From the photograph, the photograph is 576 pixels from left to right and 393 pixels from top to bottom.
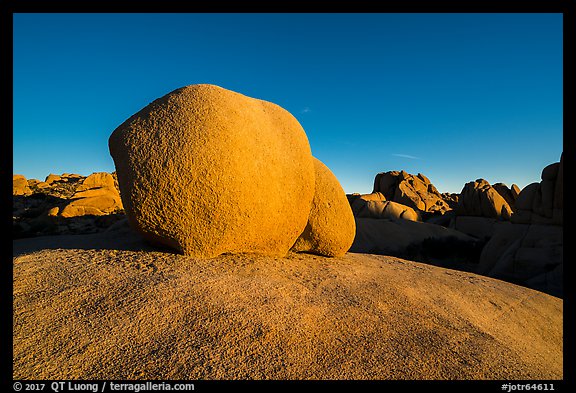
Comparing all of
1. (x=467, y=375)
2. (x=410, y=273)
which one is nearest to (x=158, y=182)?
(x=467, y=375)

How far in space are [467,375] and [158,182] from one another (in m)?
3.17

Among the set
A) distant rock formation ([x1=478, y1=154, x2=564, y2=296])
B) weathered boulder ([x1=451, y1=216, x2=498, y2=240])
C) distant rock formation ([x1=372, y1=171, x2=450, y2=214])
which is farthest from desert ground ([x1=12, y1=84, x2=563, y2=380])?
distant rock formation ([x1=372, y1=171, x2=450, y2=214])

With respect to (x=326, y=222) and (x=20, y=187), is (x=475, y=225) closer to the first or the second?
(x=326, y=222)

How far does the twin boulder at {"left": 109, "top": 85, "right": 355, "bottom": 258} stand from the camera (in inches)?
126

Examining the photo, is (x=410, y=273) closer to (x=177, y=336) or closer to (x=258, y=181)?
(x=258, y=181)

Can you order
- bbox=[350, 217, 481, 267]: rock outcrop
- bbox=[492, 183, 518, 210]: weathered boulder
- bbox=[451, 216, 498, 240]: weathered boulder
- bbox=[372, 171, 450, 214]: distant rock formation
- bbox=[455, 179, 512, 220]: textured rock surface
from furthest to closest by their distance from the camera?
bbox=[372, 171, 450, 214]: distant rock formation, bbox=[492, 183, 518, 210]: weathered boulder, bbox=[455, 179, 512, 220]: textured rock surface, bbox=[451, 216, 498, 240]: weathered boulder, bbox=[350, 217, 481, 267]: rock outcrop

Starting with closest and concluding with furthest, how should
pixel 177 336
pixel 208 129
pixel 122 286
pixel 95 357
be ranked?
pixel 95 357
pixel 177 336
pixel 122 286
pixel 208 129

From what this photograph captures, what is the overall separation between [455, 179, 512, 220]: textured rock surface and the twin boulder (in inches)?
738

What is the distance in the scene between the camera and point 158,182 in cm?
315

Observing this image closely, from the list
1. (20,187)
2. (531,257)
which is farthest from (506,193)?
(20,187)

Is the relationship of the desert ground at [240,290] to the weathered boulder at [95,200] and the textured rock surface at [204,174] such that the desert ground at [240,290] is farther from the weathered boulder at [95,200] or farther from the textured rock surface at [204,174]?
the weathered boulder at [95,200]

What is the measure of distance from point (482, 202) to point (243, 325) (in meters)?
20.8

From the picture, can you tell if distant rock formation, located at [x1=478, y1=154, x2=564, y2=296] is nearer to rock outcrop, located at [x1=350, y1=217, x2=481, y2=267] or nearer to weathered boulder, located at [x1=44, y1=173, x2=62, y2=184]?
rock outcrop, located at [x1=350, y1=217, x2=481, y2=267]

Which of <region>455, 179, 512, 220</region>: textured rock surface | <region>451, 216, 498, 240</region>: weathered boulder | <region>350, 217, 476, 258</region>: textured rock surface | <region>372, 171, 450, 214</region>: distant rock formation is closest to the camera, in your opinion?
<region>350, 217, 476, 258</region>: textured rock surface
